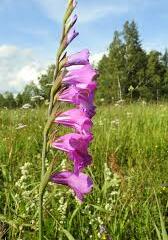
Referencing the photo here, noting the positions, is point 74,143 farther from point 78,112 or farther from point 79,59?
point 79,59

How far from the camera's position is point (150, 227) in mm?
3217

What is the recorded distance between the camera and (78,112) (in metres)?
1.73

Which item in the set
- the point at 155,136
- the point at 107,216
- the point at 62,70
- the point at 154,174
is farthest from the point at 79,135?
the point at 155,136

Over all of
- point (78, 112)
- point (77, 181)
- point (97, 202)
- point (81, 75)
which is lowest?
point (97, 202)

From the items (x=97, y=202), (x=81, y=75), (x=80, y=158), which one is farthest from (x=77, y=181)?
(x=97, y=202)

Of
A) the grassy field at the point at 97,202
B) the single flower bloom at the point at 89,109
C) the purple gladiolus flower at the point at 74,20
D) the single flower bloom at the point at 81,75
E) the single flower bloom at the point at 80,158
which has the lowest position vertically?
the grassy field at the point at 97,202

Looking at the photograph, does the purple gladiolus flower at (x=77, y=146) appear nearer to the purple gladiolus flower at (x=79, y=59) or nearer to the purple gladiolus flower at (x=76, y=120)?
the purple gladiolus flower at (x=76, y=120)

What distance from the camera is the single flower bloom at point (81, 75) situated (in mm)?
1694

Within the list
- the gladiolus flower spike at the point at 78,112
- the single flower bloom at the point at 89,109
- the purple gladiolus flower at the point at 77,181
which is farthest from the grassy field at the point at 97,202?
the single flower bloom at the point at 89,109

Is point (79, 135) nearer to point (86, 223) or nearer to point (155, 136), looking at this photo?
point (86, 223)

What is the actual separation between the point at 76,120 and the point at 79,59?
0.21m

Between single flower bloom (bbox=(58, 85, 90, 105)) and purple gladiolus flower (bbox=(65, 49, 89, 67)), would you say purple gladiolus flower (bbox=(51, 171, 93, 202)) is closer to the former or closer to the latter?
single flower bloom (bbox=(58, 85, 90, 105))

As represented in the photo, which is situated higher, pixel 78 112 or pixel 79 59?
pixel 79 59

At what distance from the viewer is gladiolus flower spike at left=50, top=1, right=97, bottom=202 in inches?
66.3
